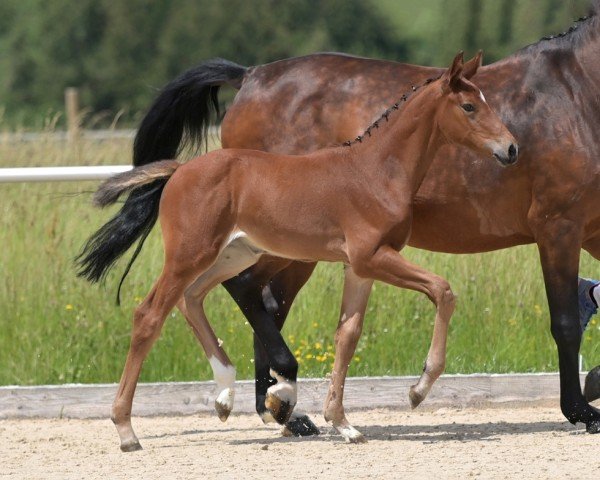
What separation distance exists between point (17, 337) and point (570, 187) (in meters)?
3.43

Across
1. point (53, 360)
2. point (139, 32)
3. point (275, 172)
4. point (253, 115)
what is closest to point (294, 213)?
point (275, 172)

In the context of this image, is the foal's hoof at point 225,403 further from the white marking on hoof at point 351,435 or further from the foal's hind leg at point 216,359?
the white marking on hoof at point 351,435

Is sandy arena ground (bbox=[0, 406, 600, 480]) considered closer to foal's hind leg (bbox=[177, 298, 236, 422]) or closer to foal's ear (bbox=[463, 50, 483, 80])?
foal's hind leg (bbox=[177, 298, 236, 422])

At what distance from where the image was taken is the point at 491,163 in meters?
6.28

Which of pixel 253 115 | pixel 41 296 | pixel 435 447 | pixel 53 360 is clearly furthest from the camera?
pixel 41 296

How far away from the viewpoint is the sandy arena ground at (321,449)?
5227 millimetres

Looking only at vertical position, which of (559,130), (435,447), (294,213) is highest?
(559,130)

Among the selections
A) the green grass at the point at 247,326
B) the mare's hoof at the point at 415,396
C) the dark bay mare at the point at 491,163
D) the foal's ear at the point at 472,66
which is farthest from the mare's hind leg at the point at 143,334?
the foal's ear at the point at 472,66

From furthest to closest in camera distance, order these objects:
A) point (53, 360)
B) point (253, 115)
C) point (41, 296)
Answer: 1. point (41, 296)
2. point (53, 360)
3. point (253, 115)

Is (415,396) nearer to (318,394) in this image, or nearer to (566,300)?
(566,300)

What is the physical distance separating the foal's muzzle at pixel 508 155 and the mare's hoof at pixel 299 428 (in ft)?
5.67

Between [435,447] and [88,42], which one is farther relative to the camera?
[88,42]

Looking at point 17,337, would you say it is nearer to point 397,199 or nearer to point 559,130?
point 397,199

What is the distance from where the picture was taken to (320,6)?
112 feet
